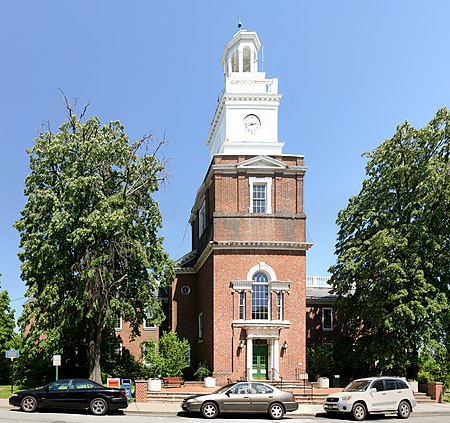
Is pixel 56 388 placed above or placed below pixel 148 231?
below

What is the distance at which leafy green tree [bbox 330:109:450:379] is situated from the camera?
39969mm

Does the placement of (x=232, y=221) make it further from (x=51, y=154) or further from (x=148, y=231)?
(x=51, y=154)

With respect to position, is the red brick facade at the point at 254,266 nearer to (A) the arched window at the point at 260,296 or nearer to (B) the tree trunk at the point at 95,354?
(A) the arched window at the point at 260,296

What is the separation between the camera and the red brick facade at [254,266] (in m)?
40.0

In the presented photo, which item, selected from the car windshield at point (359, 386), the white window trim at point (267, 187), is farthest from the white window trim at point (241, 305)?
the car windshield at point (359, 386)

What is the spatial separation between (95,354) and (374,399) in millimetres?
18236

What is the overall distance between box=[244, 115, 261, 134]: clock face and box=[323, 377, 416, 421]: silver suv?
77.4 feet

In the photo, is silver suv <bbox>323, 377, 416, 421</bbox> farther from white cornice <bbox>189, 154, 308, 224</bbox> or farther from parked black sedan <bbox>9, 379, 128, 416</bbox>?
white cornice <bbox>189, 154, 308, 224</bbox>

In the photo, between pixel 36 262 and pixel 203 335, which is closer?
pixel 36 262

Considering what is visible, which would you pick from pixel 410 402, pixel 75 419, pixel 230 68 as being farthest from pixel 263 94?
pixel 75 419

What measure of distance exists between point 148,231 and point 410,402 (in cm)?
1995

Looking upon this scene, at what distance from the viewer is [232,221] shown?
41.7 m

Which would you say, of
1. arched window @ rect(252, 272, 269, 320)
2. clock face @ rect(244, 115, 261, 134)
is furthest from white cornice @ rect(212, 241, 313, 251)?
clock face @ rect(244, 115, 261, 134)

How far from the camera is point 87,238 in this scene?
38.2m
